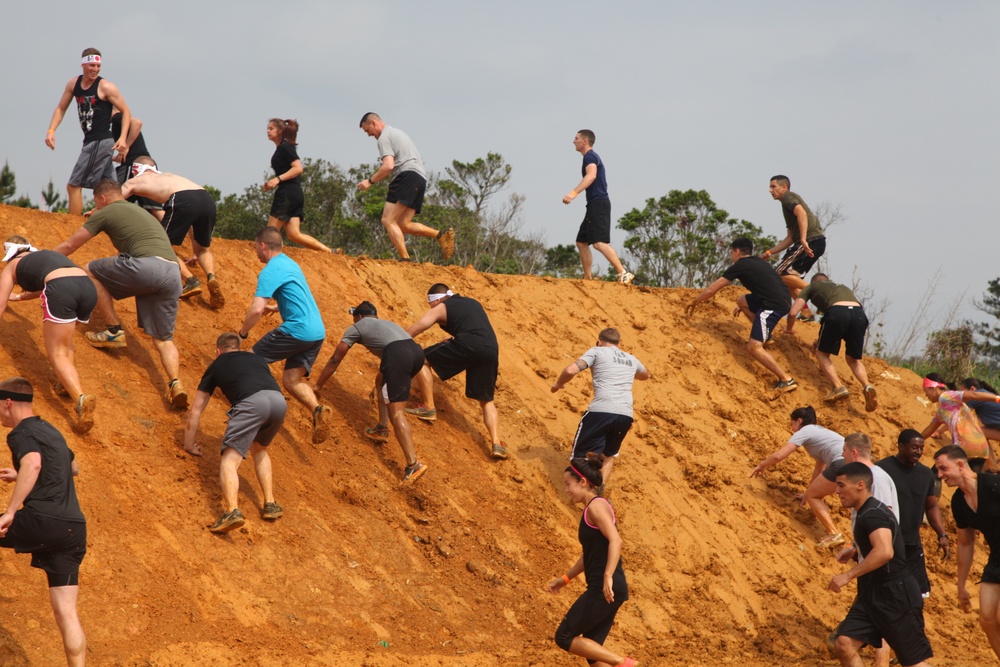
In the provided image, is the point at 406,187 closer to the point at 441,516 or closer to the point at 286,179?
the point at 286,179

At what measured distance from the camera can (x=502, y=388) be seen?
12195mm

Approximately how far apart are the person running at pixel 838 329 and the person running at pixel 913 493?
4.19 metres

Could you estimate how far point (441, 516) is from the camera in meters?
9.76

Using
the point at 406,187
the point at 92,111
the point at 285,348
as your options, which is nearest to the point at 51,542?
the point at 285,348

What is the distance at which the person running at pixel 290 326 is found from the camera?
9.53 meters

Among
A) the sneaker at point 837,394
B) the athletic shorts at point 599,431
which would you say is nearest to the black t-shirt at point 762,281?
the sneaker at point 837,394

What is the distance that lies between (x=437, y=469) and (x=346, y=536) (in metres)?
1.64

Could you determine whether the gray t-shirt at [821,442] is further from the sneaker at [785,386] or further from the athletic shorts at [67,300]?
the athletic shorts at [67,300]

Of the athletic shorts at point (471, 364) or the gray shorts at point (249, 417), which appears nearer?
the gray shorts at point (249, 417)

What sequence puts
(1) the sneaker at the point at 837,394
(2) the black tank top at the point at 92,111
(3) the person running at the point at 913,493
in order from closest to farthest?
(3) the person running at the point at 913,493 < (2) the black tank top at the point at 92,111 < (1) the sneaker at the point at 837,394

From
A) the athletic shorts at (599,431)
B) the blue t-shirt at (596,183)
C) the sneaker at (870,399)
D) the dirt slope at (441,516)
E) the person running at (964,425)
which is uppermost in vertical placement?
the blue t-shirt at (596,183)

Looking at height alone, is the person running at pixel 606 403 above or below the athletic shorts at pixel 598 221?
below

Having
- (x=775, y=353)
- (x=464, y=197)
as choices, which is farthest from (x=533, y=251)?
(x=775, y=353)

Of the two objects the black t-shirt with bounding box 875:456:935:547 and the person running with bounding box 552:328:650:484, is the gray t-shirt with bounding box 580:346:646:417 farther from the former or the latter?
the black t-shirt with bounding box 875:456:935:547
